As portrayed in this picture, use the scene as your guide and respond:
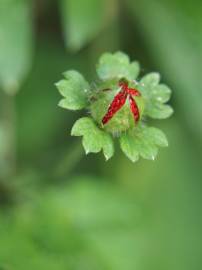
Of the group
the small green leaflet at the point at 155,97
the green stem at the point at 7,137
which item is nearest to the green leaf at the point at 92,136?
the small green leaflet at the point at 155,97

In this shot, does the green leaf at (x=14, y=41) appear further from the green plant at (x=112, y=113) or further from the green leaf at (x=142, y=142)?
the green leaf at (x=142, y=142)

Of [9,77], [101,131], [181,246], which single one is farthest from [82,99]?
[181,246]

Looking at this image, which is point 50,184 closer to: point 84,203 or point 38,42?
point 84,203

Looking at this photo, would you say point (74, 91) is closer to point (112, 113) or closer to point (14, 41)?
point (112, 113)

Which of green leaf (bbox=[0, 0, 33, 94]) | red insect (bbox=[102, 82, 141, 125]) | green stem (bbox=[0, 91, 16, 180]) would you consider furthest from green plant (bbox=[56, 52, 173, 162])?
green stem (bbox=[0, 91, 16, 180])

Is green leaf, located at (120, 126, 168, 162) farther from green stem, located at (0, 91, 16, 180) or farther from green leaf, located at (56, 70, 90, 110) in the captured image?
green stem, located at (0, 91, 16, 180)

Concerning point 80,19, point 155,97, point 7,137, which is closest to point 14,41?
point 80,19

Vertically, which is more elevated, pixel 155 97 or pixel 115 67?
pixel 115 67
